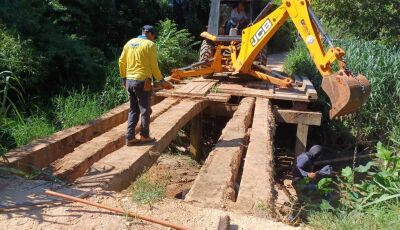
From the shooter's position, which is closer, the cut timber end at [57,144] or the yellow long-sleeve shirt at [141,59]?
the cut timber end at [57,144]

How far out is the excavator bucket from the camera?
5.04 meters

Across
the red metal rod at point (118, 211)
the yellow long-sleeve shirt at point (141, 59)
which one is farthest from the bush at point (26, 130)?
the red metal rod at point (118, 211)

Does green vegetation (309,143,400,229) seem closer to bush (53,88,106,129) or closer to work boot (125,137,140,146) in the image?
work boot (125,137,140,146)

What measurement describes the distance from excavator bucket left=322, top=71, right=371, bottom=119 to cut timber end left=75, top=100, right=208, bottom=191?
217 centimetres

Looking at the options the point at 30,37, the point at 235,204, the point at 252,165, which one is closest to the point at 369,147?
the point at 252,165

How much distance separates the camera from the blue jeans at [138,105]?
4922 millimetres

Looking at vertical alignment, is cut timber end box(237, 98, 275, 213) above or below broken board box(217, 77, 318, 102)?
below

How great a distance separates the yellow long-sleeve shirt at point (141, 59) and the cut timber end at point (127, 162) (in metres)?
0.84

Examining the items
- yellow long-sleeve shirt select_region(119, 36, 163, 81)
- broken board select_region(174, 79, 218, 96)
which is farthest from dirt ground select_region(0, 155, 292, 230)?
broken board select_region(174, 79, 218, 96)

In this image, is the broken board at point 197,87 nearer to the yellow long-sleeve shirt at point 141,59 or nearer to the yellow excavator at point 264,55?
the yellow excavator at point 264,55

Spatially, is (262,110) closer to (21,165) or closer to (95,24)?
(21,165)

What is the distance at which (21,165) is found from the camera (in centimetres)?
434

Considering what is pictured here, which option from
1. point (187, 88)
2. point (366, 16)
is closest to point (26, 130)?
point (187, 88)

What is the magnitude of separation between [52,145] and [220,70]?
4.77m
